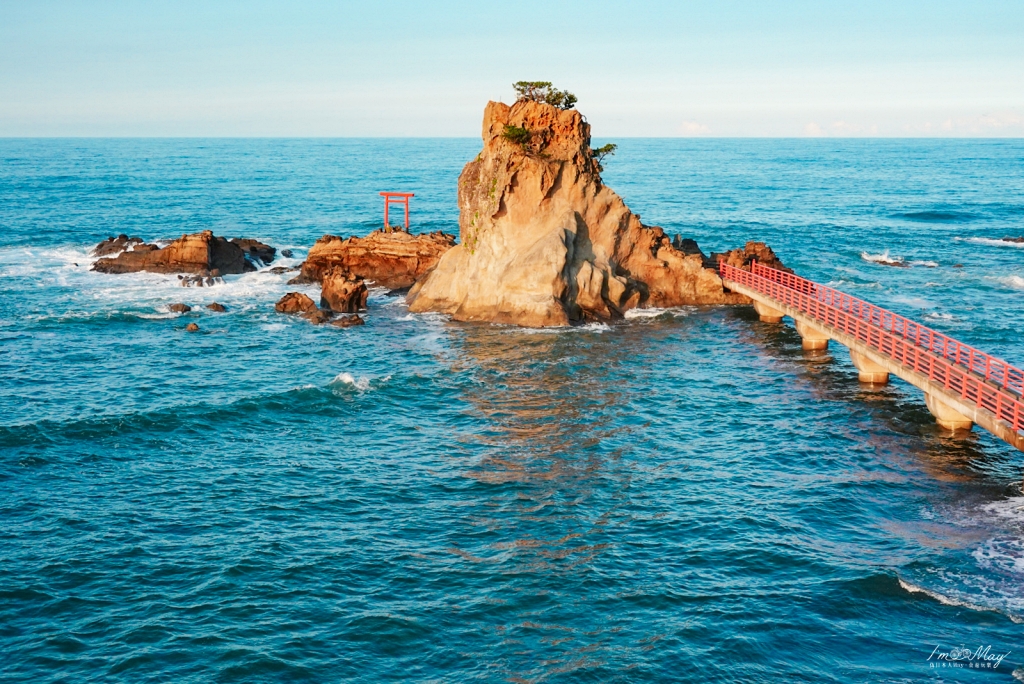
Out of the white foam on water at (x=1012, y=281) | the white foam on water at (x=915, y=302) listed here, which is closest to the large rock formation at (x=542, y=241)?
the white foam on water at (x=915, y=302)

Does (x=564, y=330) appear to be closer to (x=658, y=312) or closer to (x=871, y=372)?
(x=658, y=312)

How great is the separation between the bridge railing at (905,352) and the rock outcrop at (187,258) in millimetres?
38866

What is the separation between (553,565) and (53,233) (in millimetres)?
86433

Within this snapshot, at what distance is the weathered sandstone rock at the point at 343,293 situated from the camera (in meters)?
63.8

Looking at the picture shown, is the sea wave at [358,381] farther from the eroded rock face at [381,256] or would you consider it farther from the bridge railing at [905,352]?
the bridge railing at [905,352]

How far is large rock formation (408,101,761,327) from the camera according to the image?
2347 inches

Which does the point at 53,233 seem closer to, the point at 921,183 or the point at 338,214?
the point at 338,214

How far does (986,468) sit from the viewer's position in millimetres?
39094

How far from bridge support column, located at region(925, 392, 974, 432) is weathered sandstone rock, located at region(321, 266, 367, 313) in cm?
3513

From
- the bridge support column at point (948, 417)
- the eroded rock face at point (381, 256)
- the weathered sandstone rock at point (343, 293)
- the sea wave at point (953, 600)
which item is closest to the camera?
the sea wave at point (953, 600)

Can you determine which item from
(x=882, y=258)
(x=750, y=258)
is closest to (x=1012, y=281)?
(x=882, y=258)

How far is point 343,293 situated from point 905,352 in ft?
111

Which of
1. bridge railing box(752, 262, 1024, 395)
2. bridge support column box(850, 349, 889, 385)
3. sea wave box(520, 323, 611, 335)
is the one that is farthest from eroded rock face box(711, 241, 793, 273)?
bridge support column box(850, 349, 889, 385)

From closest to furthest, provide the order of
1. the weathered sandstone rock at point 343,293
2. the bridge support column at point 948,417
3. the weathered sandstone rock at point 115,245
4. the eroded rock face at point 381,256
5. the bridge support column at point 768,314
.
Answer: the bridge support column at point 948,417
the bridge support column at point 768,314
the weathered sandstone rock at point 343,293
the eroded rock face at point 381,256
the weathered sandstone rock at point 115,245
